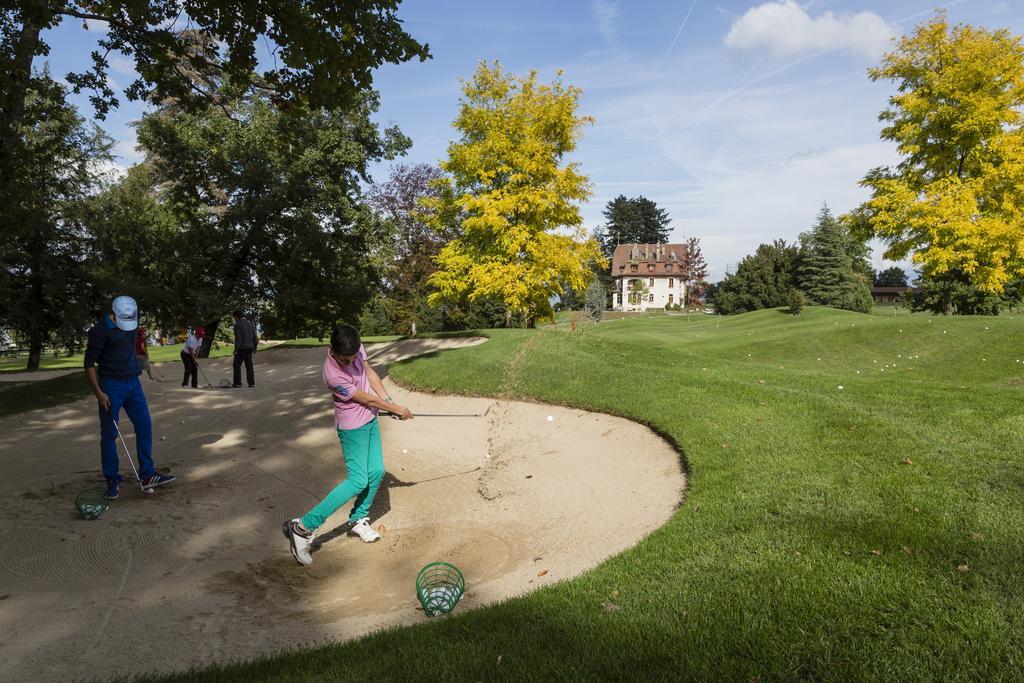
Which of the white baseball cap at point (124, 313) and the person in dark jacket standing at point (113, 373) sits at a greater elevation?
the white baseball cap at point (124, 313)

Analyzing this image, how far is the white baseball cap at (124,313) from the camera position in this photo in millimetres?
7219

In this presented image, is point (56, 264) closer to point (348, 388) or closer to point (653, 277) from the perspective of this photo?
point (348, 388)

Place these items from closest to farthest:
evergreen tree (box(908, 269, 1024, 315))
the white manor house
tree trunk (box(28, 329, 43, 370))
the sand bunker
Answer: the sand bunker
tree trunk (box(28, 329, 43, 370))
evergreen tree (box(908, 269, 1024, 315))
the white manor house

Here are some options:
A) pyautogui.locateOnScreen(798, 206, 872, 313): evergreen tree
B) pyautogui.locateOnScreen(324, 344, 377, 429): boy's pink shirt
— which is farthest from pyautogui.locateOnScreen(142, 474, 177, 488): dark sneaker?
pyautogui.locateOnScreen(798, 206, 872, 313): evergreen tree

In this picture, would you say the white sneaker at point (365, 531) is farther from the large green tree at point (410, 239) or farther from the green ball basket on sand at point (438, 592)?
the large green tree at point (410, 239)

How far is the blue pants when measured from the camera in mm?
7238

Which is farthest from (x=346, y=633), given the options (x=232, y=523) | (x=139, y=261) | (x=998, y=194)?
(x=998, y=194)

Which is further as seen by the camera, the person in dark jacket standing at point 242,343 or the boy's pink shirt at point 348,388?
the person in dark jacket standing at point 242,343

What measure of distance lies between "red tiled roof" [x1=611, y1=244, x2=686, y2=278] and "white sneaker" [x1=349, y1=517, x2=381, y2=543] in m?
84.5

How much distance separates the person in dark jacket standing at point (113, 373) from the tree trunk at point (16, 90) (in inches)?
210

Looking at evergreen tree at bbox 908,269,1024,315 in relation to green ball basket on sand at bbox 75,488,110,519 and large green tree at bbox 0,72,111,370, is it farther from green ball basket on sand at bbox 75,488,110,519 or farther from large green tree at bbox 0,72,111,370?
large green tree at bbox 0,72,111,370

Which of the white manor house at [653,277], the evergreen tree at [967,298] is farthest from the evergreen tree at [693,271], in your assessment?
→ the evergreen tree at [967,298]

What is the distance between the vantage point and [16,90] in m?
10.0

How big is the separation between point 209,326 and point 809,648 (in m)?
26.2
